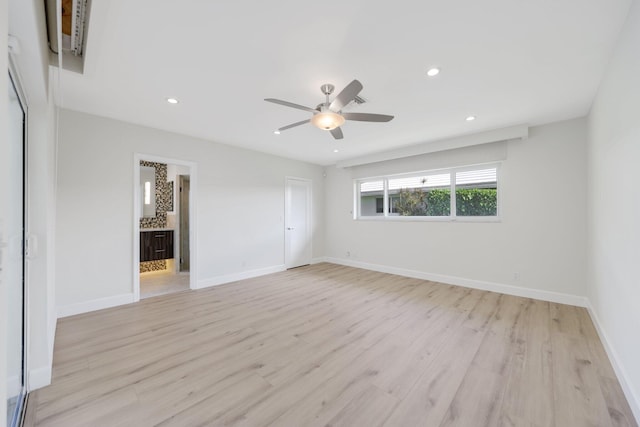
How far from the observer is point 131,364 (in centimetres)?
215

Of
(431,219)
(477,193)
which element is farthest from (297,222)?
(477,193)

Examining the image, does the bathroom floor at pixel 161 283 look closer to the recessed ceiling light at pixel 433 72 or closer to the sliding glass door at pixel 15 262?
the sliding glass door at pixel 15 262

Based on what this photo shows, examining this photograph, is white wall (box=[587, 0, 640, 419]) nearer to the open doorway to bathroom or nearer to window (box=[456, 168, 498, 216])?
window (box=[456, 168, 498, 216])

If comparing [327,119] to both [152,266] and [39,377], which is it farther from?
[152,266]

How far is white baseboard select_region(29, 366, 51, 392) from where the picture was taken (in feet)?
5.99

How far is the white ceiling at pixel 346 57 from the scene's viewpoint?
165 centimetres

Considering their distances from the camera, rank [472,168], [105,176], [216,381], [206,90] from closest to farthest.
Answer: [216,381] → [206,90] → [105,176] → [472,168]

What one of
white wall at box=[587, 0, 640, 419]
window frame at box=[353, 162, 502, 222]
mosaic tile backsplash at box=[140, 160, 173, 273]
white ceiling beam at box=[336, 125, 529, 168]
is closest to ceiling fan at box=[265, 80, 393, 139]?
white wall at box=[587, 0, 640, 419]

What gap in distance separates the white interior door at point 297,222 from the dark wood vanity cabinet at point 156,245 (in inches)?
97.3

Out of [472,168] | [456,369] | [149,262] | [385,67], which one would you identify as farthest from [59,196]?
[472,168]

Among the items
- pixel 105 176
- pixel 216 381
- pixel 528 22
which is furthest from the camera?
pixel 105 176

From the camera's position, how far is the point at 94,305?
3.25 m

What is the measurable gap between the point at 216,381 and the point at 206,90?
268cm

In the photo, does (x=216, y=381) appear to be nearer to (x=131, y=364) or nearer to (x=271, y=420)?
(x=271, y=420)
